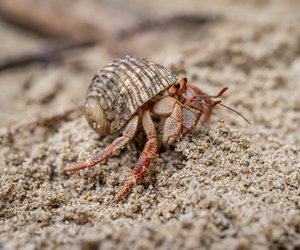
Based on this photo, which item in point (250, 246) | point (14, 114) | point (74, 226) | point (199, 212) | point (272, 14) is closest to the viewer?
point (250, 246)

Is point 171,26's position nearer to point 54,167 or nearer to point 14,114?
point 14,114

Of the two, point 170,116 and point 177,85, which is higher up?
point 177,85

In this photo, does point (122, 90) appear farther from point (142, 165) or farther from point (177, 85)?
point (142, 165)

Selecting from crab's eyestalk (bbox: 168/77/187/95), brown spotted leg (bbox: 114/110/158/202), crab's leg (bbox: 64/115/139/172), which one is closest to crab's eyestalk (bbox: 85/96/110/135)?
crab's leg (bbox: 64/115/139/172)

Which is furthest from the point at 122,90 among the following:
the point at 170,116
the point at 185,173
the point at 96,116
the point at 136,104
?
the point at 185,173

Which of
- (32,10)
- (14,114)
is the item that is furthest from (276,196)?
(32,10)

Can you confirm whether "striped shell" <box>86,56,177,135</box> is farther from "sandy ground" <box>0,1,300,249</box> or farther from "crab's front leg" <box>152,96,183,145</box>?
"sandy ground" <box>0,1,300,249</box>

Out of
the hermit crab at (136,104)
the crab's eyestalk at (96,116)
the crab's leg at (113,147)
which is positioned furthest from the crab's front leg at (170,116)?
the crab's eyestalk at (96,116)
